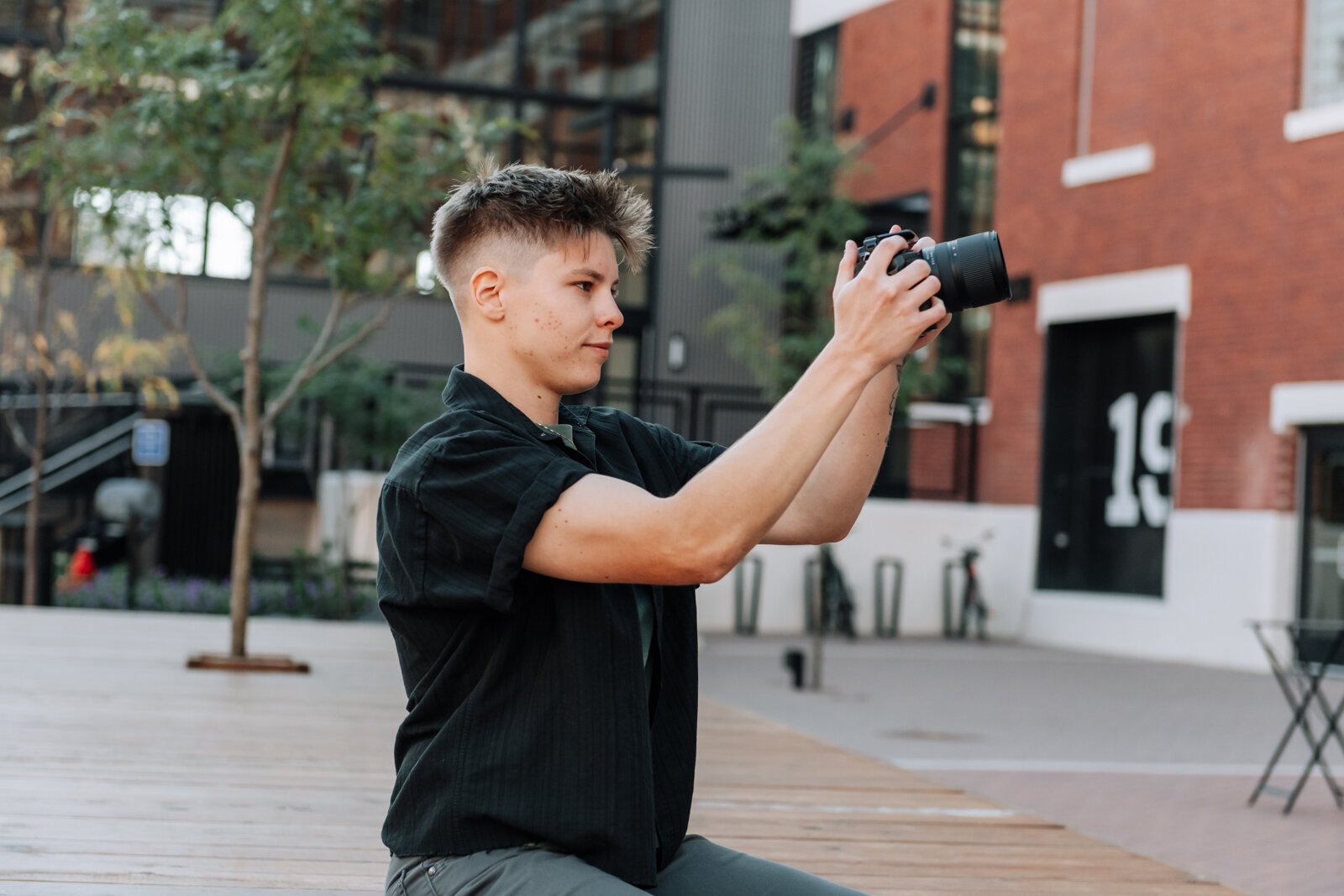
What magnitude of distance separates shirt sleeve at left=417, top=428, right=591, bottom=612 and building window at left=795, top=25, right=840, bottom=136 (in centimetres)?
2071

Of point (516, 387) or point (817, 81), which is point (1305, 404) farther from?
point (516, 387)

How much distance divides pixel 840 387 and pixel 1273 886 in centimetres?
428

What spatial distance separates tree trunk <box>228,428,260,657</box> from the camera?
8477mm

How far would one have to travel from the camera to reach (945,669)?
45.5 ft

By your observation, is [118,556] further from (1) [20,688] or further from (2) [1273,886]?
(2) [1273,886]

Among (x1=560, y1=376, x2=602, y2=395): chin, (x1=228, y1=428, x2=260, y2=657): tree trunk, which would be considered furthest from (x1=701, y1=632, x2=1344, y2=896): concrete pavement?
(x1=560, y1=376, x2=602, y2=395): chin

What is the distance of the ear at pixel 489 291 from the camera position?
2178 millimetres

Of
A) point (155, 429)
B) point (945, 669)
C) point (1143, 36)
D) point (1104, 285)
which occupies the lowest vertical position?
point (945, 669)

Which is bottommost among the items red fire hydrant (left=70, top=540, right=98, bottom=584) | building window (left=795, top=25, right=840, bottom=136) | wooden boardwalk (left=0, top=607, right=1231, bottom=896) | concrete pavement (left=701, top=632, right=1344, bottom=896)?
concrete pavement (left=701, top=632, right=1344, bottom=896)

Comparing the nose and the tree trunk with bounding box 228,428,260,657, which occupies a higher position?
the nose

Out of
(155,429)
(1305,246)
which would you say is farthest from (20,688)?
(1305,246)

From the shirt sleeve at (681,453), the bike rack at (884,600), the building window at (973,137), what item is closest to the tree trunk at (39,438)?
the bike rack at (884,600)

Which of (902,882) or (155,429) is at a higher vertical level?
(155,429)

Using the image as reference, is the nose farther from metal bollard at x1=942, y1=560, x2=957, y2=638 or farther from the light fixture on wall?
the light fixture on wall
